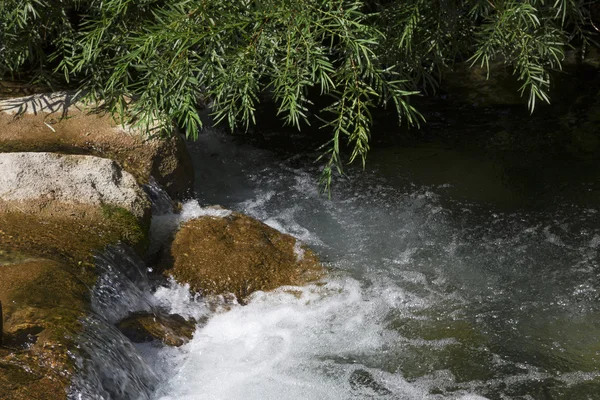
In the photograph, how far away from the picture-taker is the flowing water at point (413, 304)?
395 cm

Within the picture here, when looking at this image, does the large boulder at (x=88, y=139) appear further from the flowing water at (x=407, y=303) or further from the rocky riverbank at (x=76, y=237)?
the flowing water at (x=407, y=303)

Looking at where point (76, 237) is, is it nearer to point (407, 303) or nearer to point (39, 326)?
point (39, 326)

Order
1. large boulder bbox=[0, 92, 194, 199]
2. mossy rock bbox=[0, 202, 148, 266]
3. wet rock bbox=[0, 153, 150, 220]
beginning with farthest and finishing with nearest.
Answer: large boulder bbox=[0, 92, 194, 199], wet rock bbox=[0, 153, 150, 220], mossy rock bbox=[0, 202, 148, 266]

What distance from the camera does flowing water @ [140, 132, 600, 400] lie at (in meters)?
3.95

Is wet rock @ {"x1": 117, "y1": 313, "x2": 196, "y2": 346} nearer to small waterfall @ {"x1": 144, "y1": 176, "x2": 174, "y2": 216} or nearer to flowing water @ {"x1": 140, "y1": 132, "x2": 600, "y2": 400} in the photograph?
flowing water @ {"x1": 140, "y1": 132, "x2": 600, "y2": 400}

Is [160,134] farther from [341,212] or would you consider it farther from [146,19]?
[341,212]

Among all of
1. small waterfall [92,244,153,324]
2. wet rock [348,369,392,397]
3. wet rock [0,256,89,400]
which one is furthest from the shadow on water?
wet rock [0,256,89,400]

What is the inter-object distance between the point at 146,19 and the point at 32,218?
1.51 m

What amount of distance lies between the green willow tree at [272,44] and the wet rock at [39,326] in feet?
3.95

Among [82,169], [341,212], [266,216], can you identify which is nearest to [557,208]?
[341,212]

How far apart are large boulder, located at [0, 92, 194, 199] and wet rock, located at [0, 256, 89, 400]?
1.40m

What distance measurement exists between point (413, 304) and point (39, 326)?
79.9 inches

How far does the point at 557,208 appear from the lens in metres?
5.64

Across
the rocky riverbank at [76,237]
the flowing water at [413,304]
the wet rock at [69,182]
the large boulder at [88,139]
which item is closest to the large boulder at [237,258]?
the rocky riverbank at [76,237]
